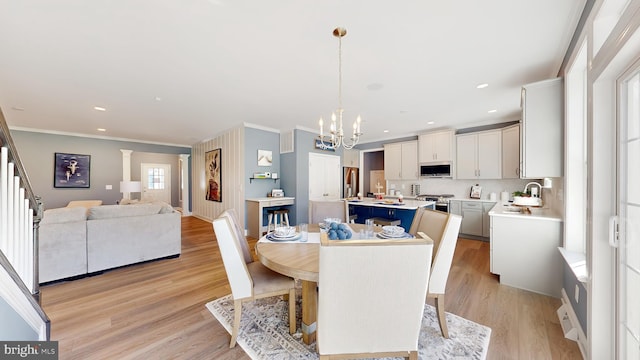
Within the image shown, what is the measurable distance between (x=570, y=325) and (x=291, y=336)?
2249mm

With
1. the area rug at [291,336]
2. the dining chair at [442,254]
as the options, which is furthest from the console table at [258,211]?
the dining chair at [442,254]

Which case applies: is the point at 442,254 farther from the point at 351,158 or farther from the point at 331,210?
the point at 351,158

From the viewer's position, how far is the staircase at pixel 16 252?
1107mm

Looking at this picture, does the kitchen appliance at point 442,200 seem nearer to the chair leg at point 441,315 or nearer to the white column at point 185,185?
the chair leg at point 441,315

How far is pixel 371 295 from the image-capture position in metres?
1.10

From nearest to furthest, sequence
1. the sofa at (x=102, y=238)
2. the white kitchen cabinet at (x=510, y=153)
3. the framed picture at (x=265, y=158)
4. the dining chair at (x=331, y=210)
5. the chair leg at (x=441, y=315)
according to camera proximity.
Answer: the chair leg at (x=441, y=315) → the sofa at (x=102, y=238) → the dining chair at (x=331, y=210) → the white kitchen cabinet at (x=510, y=153) → the framed picture at (x=265, y=158)

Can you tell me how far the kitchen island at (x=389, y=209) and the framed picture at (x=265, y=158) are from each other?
2.33m

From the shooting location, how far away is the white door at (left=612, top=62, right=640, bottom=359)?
1.17 m

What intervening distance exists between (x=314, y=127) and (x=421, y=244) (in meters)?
4.60

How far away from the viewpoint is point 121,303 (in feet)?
7.48

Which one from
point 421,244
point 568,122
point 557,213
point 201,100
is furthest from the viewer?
point 201,100

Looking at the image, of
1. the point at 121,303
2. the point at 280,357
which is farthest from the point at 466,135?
the point at 121,303

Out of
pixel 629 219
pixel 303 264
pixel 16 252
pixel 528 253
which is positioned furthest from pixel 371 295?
pixel 528 253

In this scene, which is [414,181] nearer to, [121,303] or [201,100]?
[201,100]
